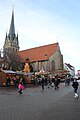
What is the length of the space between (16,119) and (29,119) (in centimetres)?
48

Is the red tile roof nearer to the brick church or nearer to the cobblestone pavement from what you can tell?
the brick church

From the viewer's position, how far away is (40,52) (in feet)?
325

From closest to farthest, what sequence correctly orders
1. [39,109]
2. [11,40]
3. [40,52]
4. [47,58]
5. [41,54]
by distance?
[39,109] → [47,58] → [41,54] → [40,52] → [11,40]

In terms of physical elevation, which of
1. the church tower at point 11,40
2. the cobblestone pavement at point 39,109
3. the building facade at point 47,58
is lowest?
the cobblestone pavement at point 39,109

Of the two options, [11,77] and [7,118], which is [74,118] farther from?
[11,77]

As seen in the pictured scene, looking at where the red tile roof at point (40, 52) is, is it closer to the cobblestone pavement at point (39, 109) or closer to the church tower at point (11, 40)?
the church tower at point (11, 40)

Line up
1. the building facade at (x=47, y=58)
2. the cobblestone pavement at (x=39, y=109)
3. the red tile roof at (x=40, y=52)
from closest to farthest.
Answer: the cobblestone pavement at (x=39, y=109) < the building facade at (x=47, y=58) < the red tile roof at (x=40, y=52)

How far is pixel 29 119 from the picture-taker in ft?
27.3

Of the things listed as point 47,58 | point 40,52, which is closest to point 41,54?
point 40,52

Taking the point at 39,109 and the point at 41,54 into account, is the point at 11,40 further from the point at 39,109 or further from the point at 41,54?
the point at 39,109

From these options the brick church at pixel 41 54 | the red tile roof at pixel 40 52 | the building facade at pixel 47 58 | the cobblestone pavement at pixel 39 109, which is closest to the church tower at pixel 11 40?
the brick church at pixel 41 54

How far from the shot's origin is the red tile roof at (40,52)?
95.0 meters

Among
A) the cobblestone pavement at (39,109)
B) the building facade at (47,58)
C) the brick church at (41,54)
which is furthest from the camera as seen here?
the brick church at (41,54)

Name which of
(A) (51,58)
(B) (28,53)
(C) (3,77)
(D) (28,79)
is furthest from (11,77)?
(B) (28,53)
